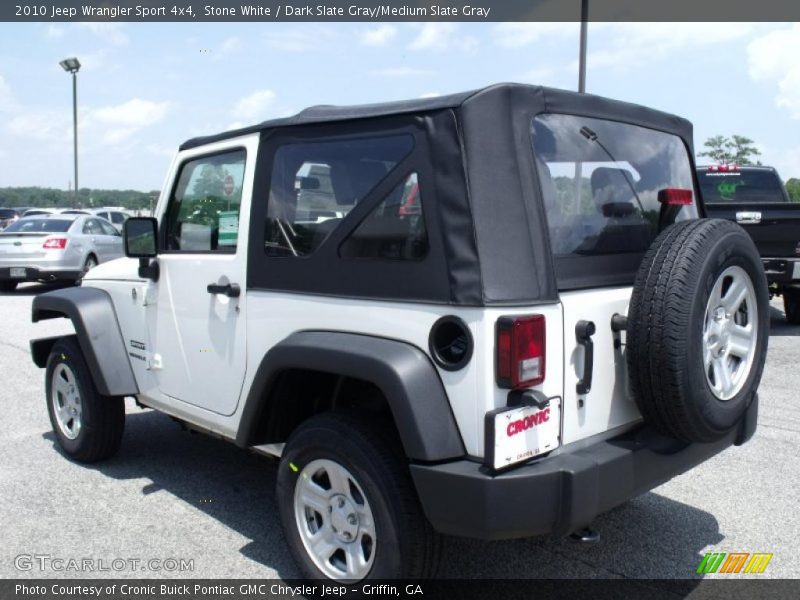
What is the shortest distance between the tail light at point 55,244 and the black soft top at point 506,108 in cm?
1210

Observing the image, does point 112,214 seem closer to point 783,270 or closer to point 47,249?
point 47,249

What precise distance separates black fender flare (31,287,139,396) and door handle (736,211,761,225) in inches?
299

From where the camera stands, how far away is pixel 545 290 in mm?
2619

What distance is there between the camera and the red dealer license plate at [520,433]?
2.45 meters

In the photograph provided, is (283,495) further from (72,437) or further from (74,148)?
(74,148)

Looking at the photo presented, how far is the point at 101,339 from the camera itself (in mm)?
4340

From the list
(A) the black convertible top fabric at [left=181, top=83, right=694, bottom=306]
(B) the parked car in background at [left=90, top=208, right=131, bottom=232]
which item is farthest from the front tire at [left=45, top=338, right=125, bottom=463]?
(B) the parked car in background at [left=90, top=208, right=131, bottom=232]

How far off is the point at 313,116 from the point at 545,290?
1.25m

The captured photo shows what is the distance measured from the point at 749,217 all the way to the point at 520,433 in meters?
7.89

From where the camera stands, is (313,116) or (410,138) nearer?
(410,138)

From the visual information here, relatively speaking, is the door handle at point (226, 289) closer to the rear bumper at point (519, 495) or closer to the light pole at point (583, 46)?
the rear bumper at point (519, 495)

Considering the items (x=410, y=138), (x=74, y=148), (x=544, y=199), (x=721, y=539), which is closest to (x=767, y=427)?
(x=721, y=539)

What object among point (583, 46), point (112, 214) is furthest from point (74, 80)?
point (583, 46)

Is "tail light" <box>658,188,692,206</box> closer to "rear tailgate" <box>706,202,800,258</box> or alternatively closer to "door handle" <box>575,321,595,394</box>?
"door handle" <box>575,321,595,394</box>
